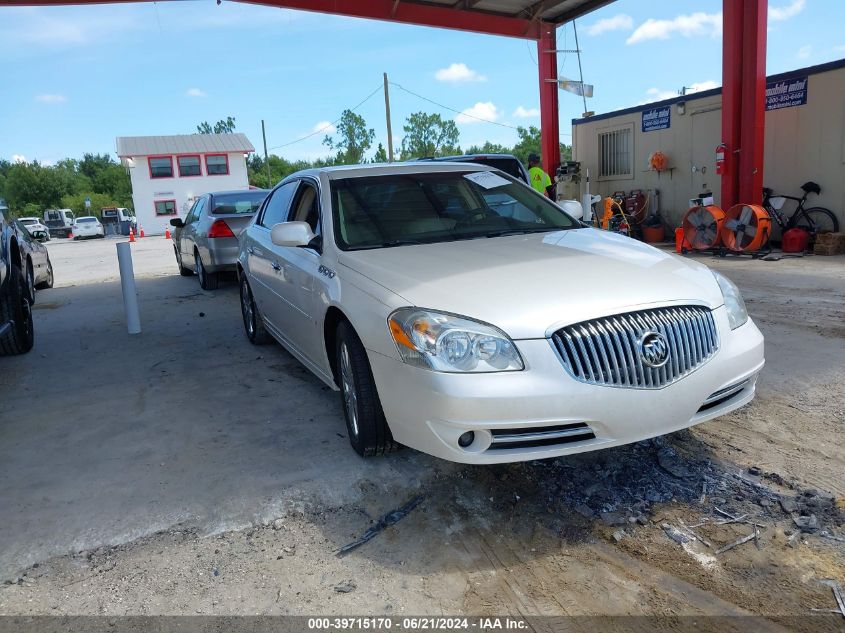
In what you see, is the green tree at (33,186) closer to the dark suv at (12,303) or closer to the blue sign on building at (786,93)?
the dark suv at (12,303)

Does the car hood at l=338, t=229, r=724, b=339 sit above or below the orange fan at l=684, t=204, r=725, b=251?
above

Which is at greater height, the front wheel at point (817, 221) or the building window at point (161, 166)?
the building window at point (161, 166)

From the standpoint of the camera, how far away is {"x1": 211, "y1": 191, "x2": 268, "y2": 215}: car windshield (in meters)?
10.4

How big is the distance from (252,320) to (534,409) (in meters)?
4.30

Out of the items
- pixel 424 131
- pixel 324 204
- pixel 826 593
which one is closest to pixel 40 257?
pixel 324 204

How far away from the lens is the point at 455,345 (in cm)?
274

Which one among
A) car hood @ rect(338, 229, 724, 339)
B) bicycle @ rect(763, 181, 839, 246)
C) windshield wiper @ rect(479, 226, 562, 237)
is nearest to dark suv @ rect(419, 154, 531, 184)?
windshield wiper @ rect(479, 226, 562, 237)

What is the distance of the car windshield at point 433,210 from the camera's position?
398cm

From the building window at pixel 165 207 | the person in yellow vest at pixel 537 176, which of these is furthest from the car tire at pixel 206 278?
the building window at pixel 165 207

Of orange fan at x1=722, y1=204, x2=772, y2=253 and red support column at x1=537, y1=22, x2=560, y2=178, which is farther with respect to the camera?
red support column at x1=537, y1=22, x2=560, y2=178

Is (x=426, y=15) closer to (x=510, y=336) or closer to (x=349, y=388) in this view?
(x=349, y=388)

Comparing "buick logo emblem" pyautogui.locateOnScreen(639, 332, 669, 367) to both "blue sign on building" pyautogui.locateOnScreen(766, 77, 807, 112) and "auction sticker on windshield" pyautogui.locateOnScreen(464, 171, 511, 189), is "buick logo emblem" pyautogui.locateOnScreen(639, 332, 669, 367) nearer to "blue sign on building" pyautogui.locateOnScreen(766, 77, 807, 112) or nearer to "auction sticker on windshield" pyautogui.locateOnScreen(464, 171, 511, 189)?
→ "auction sticker on windshield" pyautogui.locateOnScreen(464, 171, 511, 189)

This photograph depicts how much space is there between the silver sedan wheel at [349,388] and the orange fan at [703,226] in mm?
10251

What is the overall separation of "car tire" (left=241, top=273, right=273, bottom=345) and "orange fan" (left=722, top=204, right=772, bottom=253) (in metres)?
8.91
